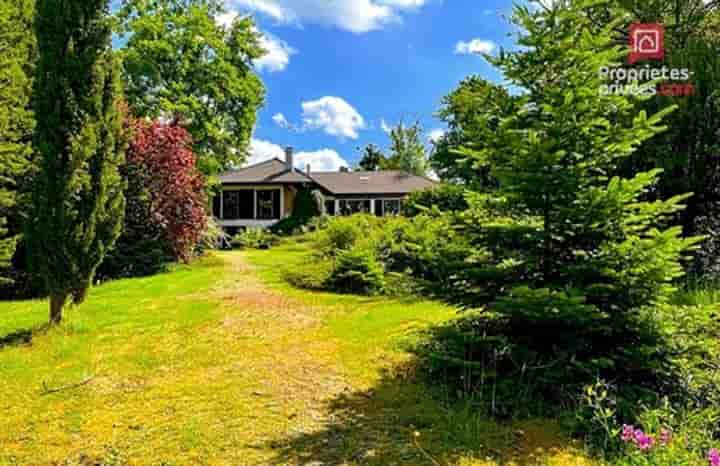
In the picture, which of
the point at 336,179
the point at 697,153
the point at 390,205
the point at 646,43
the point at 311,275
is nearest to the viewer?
the point at 697,153

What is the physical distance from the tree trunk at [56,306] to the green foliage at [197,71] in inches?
677

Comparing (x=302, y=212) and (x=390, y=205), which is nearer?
(x=302, y=212)

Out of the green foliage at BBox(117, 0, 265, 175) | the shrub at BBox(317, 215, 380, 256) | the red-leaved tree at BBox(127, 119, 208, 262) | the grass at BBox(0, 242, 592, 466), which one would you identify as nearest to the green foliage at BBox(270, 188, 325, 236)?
the green foliage at BBox(117, 0, 265, 175)

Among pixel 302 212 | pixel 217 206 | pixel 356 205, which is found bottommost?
pixel 302 212

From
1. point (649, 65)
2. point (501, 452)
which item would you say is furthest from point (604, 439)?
point (649, 65)

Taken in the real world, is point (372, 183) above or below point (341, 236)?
above

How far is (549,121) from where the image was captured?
3713mm

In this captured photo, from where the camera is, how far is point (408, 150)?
4891 centimetres

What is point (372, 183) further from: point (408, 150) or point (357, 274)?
point (357, 274)

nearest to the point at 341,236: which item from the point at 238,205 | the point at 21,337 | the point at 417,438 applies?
the point at 21,337

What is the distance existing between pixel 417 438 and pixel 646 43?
29.3 feet

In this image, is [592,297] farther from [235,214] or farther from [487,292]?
[235,214]

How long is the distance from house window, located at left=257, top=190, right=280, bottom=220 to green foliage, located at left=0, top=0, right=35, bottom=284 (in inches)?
768

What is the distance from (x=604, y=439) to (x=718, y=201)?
19.8ft
